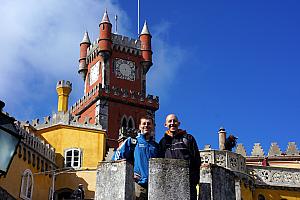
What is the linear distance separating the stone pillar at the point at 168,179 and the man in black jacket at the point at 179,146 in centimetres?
28

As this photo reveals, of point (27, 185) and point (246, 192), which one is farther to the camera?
point (27, 185)

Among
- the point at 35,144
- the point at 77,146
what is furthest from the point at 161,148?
the point at 77,146

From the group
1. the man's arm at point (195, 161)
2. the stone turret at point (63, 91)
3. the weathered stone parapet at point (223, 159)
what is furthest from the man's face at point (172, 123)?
the stone turret at point (63, 91)

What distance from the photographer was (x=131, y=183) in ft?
22.7

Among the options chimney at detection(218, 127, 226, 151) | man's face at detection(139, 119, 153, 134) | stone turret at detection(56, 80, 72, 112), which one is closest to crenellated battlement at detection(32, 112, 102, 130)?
stone turret at detection(56, 80, 72, 112)

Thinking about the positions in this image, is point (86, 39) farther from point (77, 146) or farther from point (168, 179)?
point (168, 179)

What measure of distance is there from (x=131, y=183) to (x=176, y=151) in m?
0.80

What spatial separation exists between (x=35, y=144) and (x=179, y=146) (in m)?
25.7

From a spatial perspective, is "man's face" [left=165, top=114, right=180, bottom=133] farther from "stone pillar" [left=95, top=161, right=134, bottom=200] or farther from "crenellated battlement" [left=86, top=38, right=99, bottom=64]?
"crenellated battlement" [left=86, top=38, right=99, bottom=64]

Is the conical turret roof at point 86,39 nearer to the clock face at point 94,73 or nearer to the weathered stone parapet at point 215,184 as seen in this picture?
the clock face at point 94,73

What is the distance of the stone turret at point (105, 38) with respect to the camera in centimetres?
5572

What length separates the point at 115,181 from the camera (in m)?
6.82

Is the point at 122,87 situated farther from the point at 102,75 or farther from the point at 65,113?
the point at 65,113

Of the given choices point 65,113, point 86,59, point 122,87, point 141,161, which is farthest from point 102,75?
point 141,161
